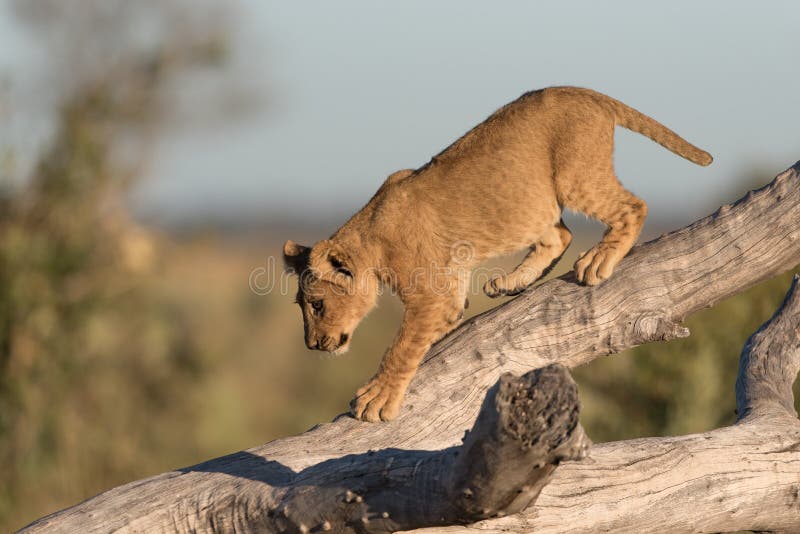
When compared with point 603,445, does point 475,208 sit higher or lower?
higher

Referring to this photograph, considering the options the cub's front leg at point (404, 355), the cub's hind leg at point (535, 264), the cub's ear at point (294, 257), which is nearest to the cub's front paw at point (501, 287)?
the cub's hind leg at point (535, 264)

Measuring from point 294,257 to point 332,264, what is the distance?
0.46 metres

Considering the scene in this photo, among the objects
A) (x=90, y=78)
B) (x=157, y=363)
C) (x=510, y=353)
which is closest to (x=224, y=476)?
(x=510, y=353)

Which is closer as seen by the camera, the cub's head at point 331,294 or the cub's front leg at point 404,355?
the cub's front leg at point 404,355

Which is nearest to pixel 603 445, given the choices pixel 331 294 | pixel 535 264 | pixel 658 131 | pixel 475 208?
pixel 475 208

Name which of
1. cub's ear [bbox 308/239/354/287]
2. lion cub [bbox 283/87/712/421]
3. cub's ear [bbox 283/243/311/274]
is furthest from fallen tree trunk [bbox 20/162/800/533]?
cub's ear [bbox 283/243/311/274]

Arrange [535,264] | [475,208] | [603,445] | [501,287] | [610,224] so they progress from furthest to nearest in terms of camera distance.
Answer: [535,264], [501,287], [475,208], [610,224], [603,445]

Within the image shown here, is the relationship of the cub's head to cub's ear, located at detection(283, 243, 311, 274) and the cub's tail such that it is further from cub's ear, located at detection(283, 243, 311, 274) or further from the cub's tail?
the cub's tail

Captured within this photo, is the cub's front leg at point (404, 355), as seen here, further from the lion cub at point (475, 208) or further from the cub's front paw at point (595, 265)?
the cub's front paw at point (595, 265)

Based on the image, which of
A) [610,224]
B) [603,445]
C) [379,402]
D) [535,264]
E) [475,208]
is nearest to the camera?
[603,445]

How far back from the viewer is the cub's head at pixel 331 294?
7.70 meters

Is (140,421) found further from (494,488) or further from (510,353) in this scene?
(494,488)

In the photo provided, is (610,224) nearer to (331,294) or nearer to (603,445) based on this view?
(603,445)

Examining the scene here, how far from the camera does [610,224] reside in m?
7.42
